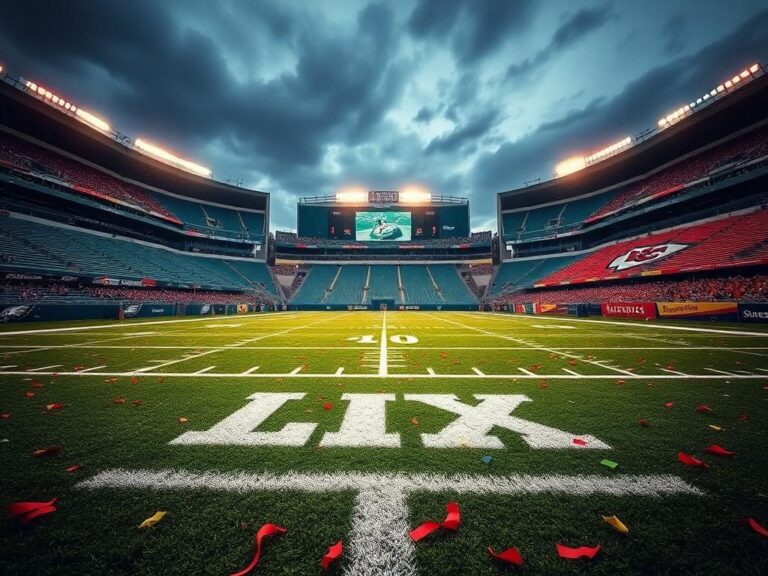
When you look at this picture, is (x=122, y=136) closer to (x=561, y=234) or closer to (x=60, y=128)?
(x=60, y=128)

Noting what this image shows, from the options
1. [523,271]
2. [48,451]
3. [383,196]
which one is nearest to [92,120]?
[383,196]

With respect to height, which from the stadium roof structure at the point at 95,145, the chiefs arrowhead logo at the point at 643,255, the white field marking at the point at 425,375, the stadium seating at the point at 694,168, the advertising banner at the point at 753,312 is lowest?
the white field marking at the point at 425,375

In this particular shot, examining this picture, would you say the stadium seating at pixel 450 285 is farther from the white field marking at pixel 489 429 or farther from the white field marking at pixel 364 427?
the white field marking at pixel 364 427

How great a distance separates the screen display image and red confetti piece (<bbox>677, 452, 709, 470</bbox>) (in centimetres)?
5538

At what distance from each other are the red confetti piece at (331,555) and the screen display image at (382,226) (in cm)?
5612

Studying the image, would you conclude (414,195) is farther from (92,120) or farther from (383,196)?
(92,120)

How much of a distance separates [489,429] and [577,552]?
1452 millimetres

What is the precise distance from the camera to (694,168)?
1238 inches

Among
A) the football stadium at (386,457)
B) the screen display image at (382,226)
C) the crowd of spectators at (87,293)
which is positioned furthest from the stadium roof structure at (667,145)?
the crowd of spectators at (87,293)

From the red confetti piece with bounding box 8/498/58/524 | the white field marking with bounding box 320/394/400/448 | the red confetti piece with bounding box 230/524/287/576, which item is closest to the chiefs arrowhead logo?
the white field marking with bounding box 320/394/400/448

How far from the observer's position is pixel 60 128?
30.2m

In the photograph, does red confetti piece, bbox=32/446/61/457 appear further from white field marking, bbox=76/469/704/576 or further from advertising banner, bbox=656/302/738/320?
advertising banner, bbox=656/302/738/320

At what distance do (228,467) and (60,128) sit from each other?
153 feet

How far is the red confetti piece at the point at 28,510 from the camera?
1601 mm
